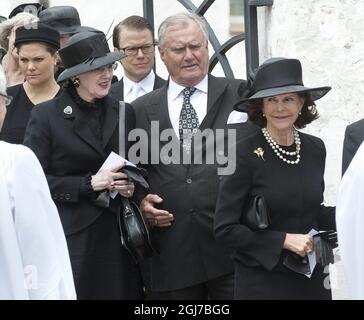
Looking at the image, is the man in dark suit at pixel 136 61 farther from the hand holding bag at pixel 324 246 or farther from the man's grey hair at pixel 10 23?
the hand holding bag at pixel 324 246

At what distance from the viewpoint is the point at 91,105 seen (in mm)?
6000

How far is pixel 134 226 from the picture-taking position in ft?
18.9

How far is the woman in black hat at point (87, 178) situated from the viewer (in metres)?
5.85

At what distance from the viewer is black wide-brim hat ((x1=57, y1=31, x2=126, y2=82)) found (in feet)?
19.6

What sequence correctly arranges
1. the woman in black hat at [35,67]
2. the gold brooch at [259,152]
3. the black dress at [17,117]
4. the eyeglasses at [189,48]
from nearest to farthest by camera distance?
the gold brooch at [259,152] < the eyeglasses at [189,48] < the black dress at [17,117] < the woman in black hat at [35,67]

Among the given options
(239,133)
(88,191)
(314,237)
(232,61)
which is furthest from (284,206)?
(232,61)

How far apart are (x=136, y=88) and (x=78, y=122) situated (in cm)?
104

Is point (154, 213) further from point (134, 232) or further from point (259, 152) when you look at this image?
point (259, 152)

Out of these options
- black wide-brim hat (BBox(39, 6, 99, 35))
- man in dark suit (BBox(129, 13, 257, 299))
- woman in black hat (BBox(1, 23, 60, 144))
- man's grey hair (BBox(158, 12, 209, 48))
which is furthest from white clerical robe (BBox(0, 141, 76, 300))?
black wide-brim hat (BBox(39, 6, 99, 35))

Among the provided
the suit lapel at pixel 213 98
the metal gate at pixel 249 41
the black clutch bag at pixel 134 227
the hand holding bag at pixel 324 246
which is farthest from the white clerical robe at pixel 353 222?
the metal gate at pixel 249 41

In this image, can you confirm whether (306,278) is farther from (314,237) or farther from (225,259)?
(225,259)

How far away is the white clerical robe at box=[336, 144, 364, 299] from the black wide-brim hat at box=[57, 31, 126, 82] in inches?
78.8

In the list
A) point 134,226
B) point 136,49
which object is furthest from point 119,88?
point 134,226

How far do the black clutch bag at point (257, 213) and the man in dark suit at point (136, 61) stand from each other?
69.0 inches
